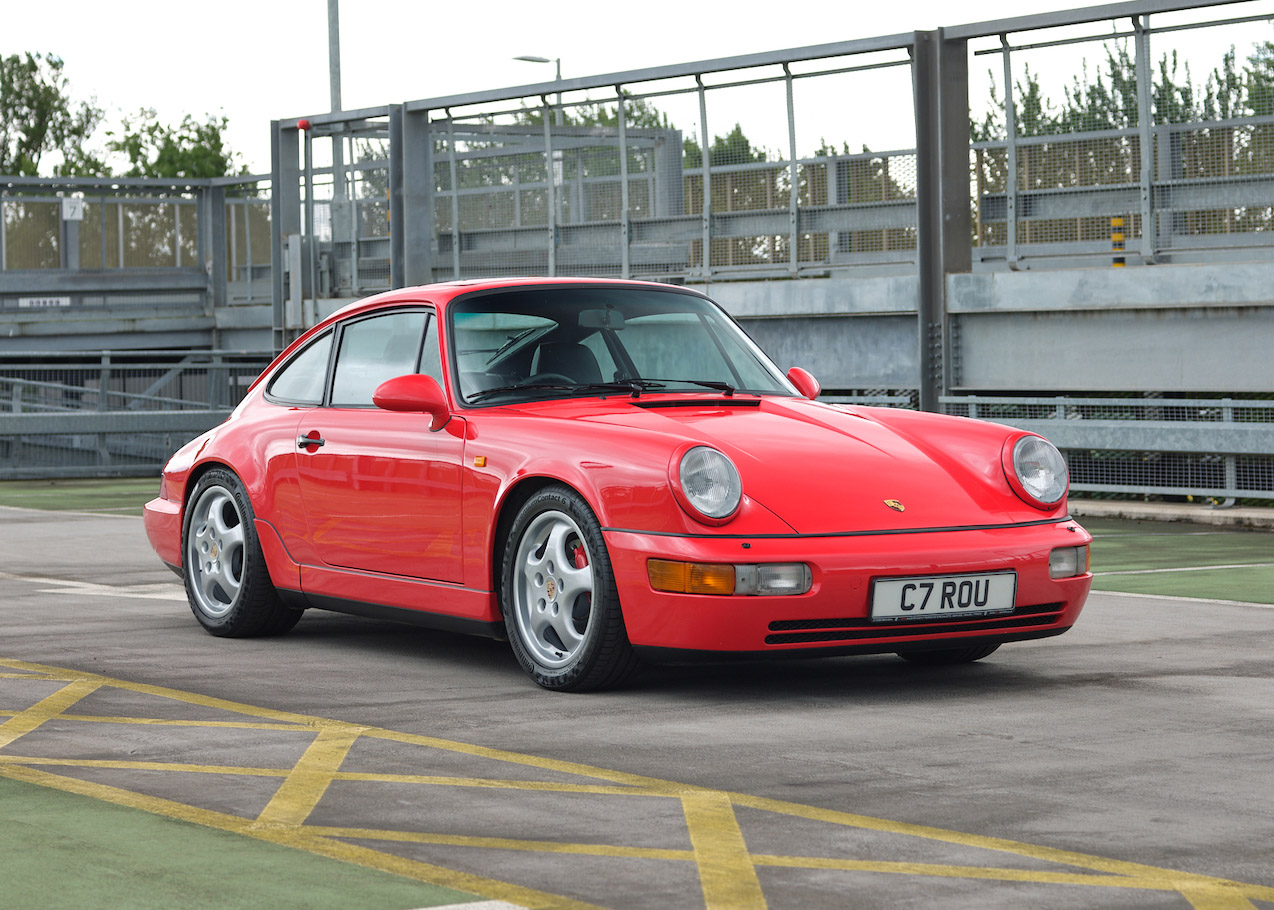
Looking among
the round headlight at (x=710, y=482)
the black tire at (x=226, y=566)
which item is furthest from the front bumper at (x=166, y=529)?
the round headlight at (x=710, y=482)

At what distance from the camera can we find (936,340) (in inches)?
672

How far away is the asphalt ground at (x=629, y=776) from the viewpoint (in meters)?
4.02

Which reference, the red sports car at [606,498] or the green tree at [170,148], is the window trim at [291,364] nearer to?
the red sports car at [606,498]

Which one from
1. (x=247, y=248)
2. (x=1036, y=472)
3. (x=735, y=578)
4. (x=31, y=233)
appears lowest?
(x=735, y=578)

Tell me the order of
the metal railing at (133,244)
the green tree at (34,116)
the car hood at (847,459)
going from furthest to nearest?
1. the green tree at (34,116)
2. the metal railing at (133,244)
3. the car hood at (847,459)

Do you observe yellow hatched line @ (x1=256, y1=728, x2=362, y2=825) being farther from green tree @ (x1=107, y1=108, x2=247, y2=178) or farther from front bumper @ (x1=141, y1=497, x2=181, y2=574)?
green tree @ (x1=107, y1=108, x2=247, y2=178)

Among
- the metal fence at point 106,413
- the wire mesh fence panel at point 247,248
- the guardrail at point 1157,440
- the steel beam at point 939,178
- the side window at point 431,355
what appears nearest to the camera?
the side window at point 431,355

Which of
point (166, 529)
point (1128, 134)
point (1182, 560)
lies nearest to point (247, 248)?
point (1128, 134)

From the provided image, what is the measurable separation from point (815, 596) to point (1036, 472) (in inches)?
46.7

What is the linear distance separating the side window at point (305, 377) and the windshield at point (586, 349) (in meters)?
0.93

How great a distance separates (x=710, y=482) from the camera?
20.8 ft

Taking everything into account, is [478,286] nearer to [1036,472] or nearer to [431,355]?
[431,355]

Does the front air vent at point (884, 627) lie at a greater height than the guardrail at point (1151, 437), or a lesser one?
lesser

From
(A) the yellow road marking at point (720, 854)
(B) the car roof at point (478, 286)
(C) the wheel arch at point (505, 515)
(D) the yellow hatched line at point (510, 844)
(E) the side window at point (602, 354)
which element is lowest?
(A) the yellow road marking at point (720, 854)
